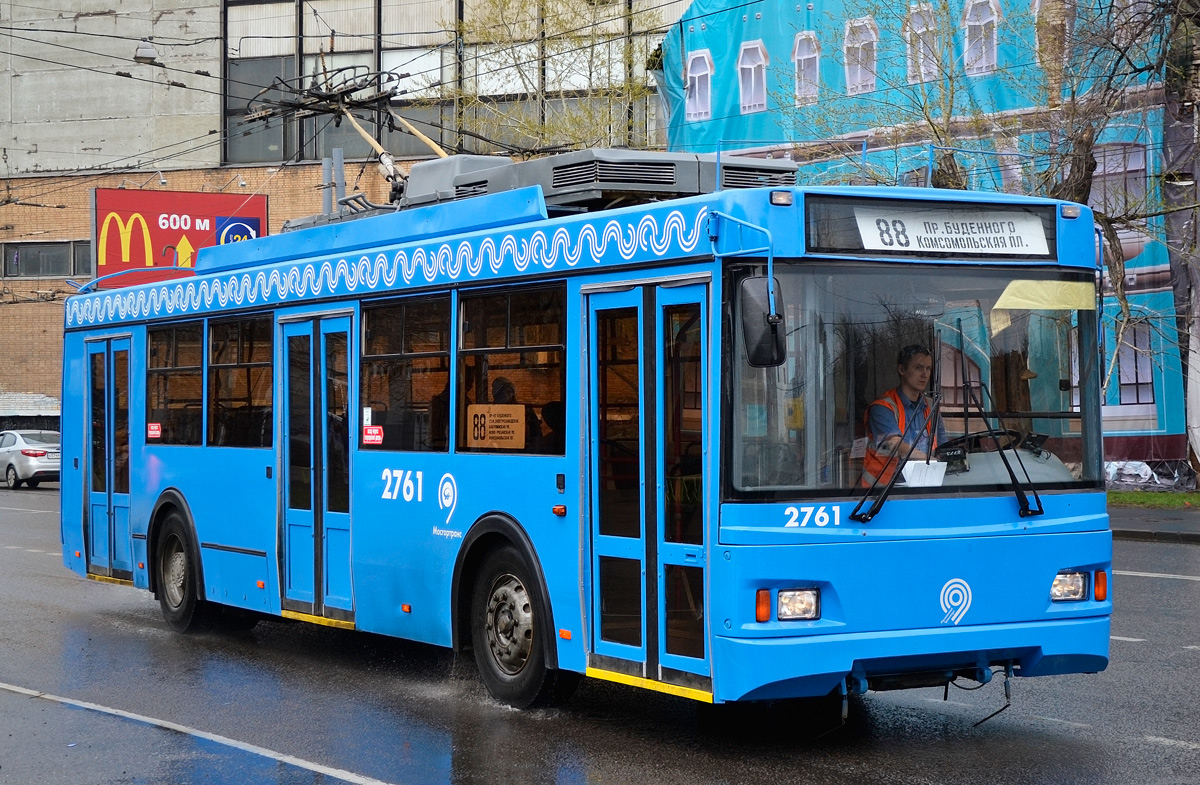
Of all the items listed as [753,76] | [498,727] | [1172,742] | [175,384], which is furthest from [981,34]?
[498,727]

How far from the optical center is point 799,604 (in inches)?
276

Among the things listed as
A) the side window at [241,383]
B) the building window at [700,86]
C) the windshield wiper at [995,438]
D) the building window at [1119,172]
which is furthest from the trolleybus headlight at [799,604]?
the building window at [700,86]

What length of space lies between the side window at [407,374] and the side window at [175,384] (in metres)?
2.78

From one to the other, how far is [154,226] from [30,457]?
6.61 m

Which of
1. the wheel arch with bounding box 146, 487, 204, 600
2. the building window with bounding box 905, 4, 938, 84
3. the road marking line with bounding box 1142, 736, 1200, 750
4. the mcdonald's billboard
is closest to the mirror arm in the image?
the road marking line with bounding box 1142, 736, 1200, 750

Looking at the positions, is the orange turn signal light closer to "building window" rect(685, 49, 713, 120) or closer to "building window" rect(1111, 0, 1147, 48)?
"building window" rect(1111, 0, 1147, 48)

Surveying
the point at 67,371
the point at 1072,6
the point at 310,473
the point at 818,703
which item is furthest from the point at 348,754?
the point at 1072,6

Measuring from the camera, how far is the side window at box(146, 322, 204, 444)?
12.5m

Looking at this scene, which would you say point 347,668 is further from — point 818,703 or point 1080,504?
point 1080,504

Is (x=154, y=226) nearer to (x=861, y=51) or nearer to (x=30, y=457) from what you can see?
(x=30, y=457)

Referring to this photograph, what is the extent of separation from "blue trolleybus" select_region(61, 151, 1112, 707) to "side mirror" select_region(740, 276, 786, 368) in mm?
15

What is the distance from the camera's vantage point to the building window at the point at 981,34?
→ 24.9 meters

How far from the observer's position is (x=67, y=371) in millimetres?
14875

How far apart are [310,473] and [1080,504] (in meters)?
5.59
